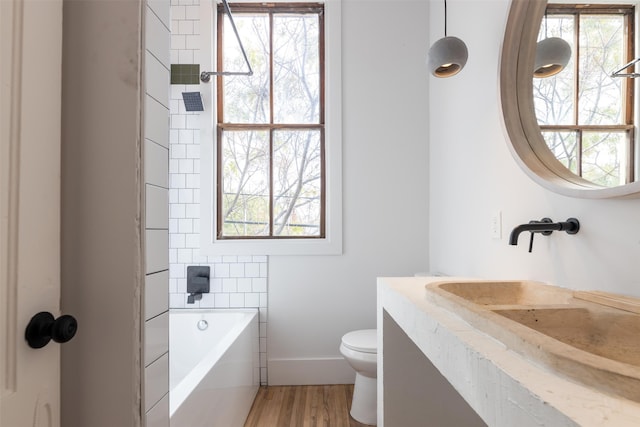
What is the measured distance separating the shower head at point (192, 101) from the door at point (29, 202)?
63.5 inches

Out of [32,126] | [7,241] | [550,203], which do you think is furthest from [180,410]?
[550,203]

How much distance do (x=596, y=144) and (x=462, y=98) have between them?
973 millimetres

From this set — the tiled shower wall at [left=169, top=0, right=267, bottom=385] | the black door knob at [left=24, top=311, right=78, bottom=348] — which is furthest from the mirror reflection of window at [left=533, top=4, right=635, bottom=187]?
the tiled shower wall at [left=169, top=0, right=267, bottom=385]

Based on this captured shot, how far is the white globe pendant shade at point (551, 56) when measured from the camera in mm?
1130

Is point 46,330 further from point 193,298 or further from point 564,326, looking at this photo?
point 193,298

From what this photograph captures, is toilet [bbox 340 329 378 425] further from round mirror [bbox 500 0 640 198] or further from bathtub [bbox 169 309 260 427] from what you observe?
round mirror [bbox 500 0 640 198]

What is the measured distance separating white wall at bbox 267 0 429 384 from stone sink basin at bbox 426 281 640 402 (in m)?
1.26

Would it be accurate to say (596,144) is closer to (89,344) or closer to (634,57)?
(634,57)

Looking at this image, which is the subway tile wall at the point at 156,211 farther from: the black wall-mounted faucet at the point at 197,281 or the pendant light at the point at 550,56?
the black wall-mounted faucet at the point at 197,281

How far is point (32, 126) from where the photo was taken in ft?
2.28

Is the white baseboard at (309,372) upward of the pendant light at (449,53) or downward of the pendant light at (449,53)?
downward

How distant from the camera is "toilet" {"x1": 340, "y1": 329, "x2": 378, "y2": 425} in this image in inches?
73.4

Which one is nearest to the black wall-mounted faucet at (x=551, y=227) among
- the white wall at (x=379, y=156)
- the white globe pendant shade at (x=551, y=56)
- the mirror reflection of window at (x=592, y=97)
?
the mirror reflection of window at (x=592, y=97)

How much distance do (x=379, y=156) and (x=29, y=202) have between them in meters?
2.05
